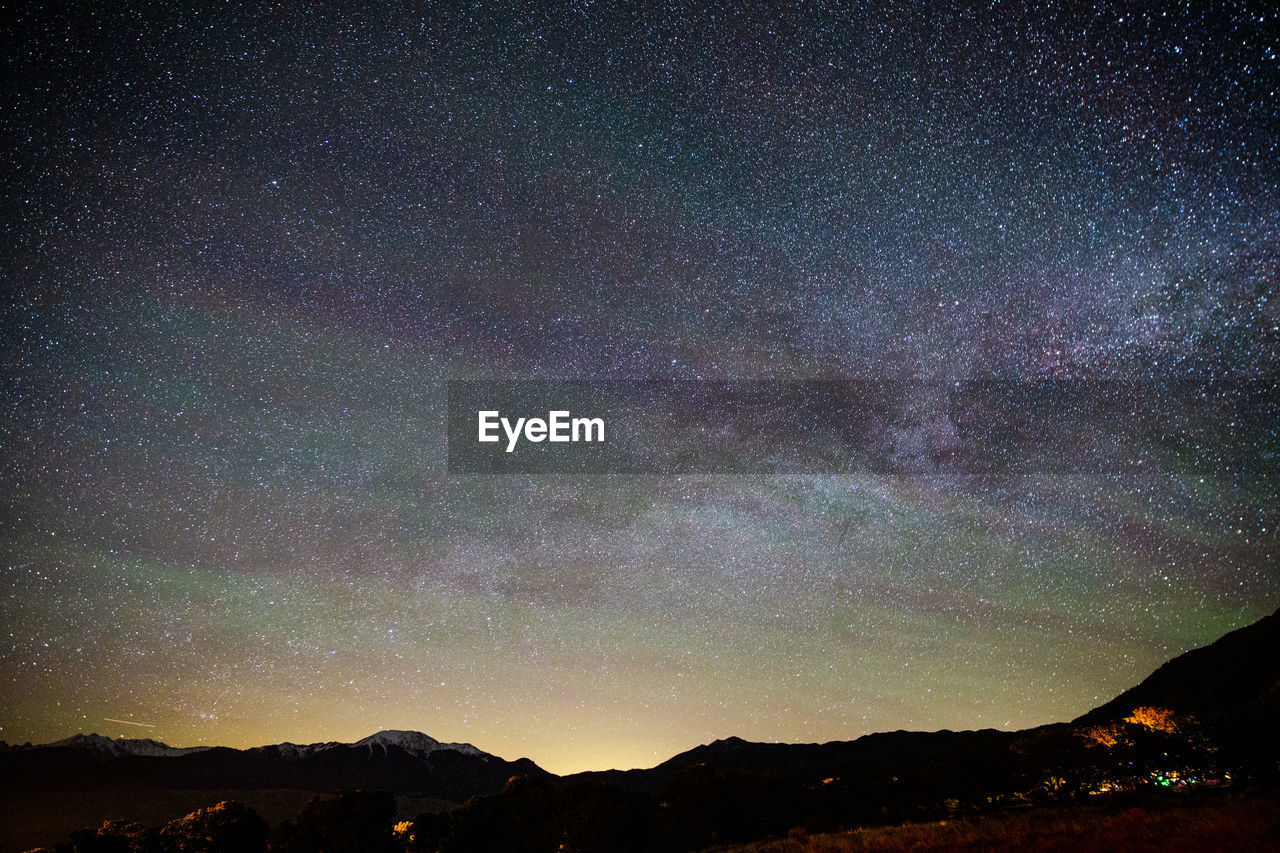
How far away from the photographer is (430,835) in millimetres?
65500

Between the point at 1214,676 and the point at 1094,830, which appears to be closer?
the point at 1094,830

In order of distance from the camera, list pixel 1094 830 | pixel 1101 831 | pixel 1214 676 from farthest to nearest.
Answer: pixel 1214 676
pixel 1094 830
pixel 1101 831

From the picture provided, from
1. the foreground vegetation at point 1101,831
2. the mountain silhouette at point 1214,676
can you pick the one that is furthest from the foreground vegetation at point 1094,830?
the mountain silhouette at point 1214,676

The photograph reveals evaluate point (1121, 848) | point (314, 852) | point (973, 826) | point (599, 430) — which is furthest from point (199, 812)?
point (1121, 848)

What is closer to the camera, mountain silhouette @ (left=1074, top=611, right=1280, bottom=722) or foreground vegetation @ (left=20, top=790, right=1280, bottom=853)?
foreground vegetation @ (left=20, top=790, right=1280, bottom=853)

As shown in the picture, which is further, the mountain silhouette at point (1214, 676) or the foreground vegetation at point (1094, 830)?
the mountain silhouette at point (1214, 676)

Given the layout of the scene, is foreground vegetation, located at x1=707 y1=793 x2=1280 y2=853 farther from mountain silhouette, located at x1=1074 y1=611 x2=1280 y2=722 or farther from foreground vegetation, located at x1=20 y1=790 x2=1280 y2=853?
mountain silhouette, located at x1=1074 y1=611 x2=1280 y2=722

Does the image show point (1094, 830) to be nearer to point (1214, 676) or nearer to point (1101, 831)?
point (1101, 831)

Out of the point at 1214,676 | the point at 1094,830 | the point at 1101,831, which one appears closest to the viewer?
the point at 1101,831

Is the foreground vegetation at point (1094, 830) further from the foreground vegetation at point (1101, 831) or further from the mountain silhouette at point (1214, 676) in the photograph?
the mountain silhouette at point (1214, 676)

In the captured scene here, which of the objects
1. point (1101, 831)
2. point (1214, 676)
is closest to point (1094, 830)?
point (1101, 831)

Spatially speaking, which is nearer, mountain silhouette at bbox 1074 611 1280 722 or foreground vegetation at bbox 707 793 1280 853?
foreground vegetation at bbox 707 793 1280 853

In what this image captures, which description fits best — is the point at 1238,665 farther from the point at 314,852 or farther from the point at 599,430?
the point at 314,852

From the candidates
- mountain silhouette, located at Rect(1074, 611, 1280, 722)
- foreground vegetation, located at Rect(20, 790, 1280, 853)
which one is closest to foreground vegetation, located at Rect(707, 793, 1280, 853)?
foreground vegetation, located at Rect(20, 790, 1280, 853)
